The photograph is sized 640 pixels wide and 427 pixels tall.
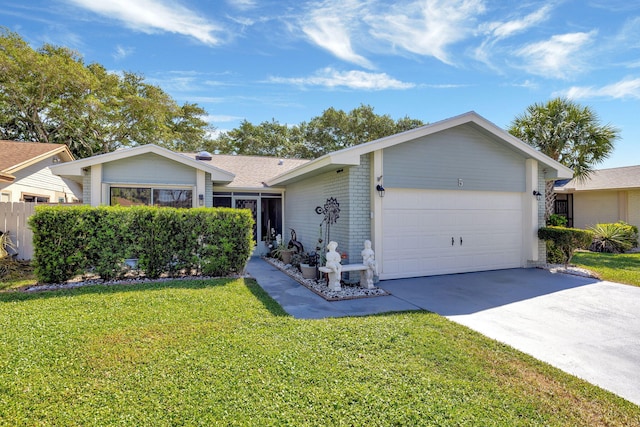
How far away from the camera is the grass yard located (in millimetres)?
7977

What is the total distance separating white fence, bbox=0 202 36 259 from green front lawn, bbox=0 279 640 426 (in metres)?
5.54

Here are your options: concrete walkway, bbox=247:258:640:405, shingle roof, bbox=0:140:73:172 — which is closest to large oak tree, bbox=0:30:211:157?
shingle roof, bbox=0:140:73:172

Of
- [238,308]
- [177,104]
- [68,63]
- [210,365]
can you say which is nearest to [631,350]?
[210,365]

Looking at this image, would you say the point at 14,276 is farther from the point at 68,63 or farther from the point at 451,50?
the point at 68,63

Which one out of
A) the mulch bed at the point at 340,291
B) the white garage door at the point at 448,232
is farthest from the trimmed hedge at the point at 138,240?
the white garage door at the point at 448,232

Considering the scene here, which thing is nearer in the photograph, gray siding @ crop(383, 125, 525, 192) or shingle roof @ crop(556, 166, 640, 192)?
gray siding @ crop(383, 125, 525, 192)

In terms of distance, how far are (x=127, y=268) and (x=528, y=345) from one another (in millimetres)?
7693

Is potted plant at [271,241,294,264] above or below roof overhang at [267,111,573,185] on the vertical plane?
below

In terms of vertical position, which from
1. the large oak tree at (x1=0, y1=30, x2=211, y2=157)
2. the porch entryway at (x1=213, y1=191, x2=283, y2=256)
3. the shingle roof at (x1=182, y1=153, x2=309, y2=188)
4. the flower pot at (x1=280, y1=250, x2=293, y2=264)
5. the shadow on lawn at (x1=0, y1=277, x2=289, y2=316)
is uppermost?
the large oak tree at (x1=0, y1=30, x2=211, y2=157)

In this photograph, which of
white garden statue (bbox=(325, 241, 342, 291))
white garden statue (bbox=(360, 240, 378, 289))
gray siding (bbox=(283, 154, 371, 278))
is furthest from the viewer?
gray siding (bbox=(283, 154, 371, 278))

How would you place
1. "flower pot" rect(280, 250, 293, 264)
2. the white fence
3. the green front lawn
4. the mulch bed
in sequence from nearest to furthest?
the green front lawn
the mulch bed
the white fence
"flower pot" rect(280, 250, 293, 264)

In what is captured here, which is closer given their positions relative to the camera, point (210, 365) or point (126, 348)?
point (210, 365)

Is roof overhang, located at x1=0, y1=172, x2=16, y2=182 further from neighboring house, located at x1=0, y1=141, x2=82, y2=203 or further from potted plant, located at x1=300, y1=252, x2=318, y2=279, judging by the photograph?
potted plant, located at x1=300, y1=252, x2=318, y2=279

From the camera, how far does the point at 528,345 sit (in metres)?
4.07
